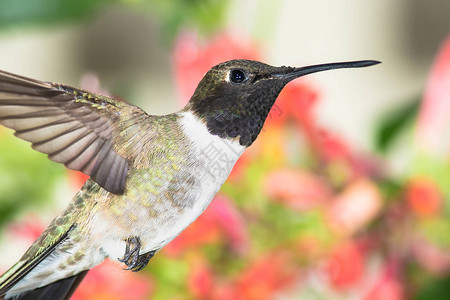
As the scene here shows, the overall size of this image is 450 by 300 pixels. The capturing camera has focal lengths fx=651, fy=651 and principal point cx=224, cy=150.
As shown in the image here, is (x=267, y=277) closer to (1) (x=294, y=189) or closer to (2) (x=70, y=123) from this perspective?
(1) (x=294, y=189)

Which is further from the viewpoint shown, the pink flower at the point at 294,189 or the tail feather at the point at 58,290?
the pink flower at the point at 294,189

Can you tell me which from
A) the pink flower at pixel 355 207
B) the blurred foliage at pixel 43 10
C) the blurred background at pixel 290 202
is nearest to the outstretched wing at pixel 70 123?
the blurred background at pixel 290 202

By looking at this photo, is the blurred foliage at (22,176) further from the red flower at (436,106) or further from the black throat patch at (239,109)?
the black throat patch at (239,109)

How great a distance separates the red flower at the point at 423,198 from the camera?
573mm

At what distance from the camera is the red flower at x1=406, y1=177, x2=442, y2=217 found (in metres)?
0.57

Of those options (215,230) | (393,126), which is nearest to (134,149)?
(215,230)

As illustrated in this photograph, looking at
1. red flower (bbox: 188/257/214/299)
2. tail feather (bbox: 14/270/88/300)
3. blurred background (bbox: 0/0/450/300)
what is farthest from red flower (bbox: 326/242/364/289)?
tail feather (bbox: 14/270/88/300)

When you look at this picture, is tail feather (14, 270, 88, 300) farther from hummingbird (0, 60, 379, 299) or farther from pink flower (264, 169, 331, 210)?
pink flower (264, 169, 331, 210)

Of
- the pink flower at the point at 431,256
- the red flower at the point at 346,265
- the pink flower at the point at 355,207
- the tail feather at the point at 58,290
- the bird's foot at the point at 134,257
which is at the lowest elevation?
the pink flower at the point at 431,256

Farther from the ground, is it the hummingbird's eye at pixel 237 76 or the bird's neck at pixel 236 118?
the hummingbird's eye at pixel 237 76

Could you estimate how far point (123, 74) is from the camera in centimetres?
137

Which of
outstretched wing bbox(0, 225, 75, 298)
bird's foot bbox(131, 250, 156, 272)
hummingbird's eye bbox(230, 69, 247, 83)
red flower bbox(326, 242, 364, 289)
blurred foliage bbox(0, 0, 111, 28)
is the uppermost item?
blurred foliage bbox(0, 0, 111, 28)

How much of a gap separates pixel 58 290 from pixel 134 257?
0.09 metres

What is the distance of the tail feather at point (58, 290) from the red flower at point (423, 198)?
340mm
